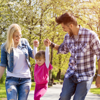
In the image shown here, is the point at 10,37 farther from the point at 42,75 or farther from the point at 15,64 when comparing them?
the point at 42,75

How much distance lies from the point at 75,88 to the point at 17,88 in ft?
3.66

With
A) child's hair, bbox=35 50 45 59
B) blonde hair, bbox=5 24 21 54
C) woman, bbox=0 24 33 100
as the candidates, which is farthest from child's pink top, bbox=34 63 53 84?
blonde hair, bbox=5 24 21 54

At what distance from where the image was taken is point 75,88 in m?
3.67

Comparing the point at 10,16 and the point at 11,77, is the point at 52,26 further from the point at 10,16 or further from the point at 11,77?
the point at 11,77

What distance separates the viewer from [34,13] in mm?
20156

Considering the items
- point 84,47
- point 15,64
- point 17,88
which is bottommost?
point 17,88

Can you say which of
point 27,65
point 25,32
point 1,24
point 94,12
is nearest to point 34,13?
point 25,32

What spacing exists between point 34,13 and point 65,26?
55.6 ft

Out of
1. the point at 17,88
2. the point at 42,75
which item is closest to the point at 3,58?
the point at 17,88

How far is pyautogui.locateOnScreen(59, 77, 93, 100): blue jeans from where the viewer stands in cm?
348

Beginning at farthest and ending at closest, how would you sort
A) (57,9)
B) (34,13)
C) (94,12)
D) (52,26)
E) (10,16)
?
(52,26) → (34,13) → (10,16) → (57,9) → (94,12)

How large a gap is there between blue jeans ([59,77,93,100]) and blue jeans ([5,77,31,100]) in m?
0.72

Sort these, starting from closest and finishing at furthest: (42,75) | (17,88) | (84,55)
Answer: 1. (84,55)
2. (17,88)
3. (42,75)

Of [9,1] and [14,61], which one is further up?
[9,1]
